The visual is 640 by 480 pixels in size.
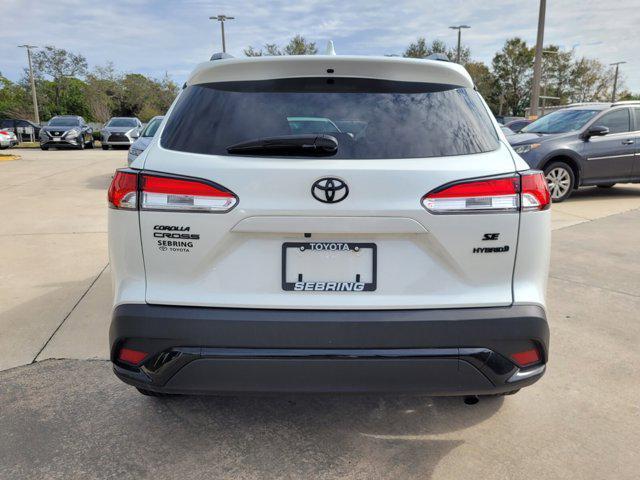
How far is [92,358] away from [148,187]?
5.97ft

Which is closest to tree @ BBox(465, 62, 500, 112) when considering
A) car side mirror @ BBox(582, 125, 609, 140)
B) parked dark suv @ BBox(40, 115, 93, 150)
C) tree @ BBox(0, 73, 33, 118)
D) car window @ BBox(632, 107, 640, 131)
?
parked dark suv @ BBox(40, 115, 93, 150)

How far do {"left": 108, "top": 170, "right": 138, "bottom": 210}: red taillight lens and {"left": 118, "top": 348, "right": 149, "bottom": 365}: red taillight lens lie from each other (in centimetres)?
58

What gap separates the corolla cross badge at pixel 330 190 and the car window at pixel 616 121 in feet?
30.6

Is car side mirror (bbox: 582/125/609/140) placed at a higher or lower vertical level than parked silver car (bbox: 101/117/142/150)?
higher

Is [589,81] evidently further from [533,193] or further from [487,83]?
[533,193]

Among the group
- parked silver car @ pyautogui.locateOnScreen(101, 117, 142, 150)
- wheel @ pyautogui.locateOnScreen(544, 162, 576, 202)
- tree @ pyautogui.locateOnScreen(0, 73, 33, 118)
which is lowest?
wheel @ pyautogui.locateOnScreen(544, 162, 576, 202)

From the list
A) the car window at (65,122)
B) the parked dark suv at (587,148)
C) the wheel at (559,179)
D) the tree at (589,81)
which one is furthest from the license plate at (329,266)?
the tree at (589,81)

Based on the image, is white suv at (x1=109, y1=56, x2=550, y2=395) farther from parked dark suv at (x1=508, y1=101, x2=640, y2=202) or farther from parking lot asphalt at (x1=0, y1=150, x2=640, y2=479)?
parked dark suv at (x1=508, y1=101, x2=640, y2=202)

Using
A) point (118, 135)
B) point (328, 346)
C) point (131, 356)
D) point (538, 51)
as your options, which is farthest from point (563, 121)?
point (118, 135)

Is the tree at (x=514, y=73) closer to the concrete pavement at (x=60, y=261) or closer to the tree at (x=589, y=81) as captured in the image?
the tree at (x=589, y=81)

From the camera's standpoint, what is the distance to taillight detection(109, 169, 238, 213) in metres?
2.02

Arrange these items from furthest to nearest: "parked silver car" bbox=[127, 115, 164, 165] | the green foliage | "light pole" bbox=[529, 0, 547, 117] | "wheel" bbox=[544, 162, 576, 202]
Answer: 1. the green foliage
2. "light pole" bbox=[529, 0, 547, 117]
3. "parked silver car" bbox=[127, 115, 164, 165]
4. "wheel" bbox=[544, 162, 576, 202]

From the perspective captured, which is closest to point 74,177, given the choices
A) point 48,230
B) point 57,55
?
point 48,230

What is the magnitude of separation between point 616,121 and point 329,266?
9766mm
